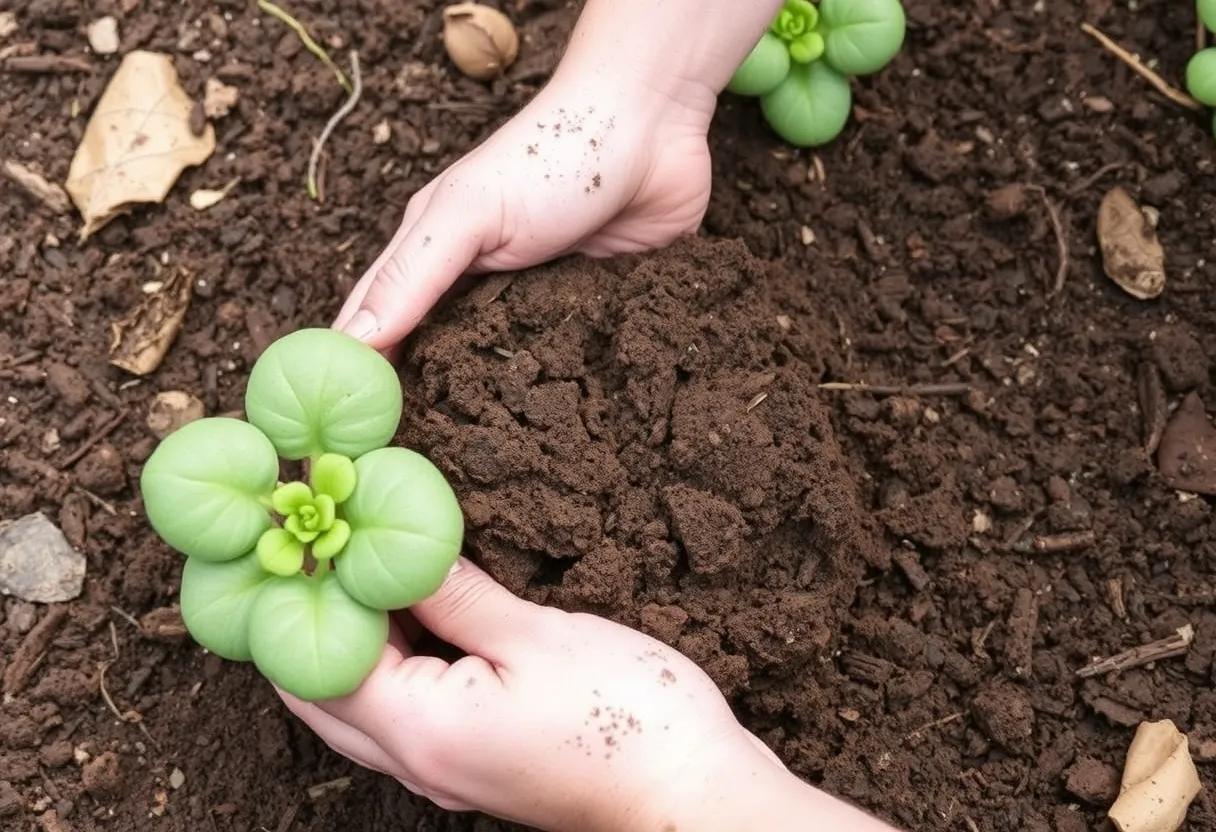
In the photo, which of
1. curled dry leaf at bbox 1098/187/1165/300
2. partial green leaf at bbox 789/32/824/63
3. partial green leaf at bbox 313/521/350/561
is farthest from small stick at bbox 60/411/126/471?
curled dry leaf at bbox 1098/187/1165/300

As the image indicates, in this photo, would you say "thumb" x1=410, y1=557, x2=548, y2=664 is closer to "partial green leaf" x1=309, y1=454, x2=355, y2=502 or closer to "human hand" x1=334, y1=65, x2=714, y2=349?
"partial green leaf" x1=309, y1=454, x2=355, y2=502

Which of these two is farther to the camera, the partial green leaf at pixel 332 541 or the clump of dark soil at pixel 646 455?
the clump of dark soil at pixel 646 455

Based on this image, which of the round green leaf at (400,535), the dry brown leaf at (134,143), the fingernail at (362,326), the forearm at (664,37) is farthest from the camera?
the dry brown leaf at (134,143)

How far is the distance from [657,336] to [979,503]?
30.8 inches

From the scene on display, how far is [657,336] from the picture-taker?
2.14 metres

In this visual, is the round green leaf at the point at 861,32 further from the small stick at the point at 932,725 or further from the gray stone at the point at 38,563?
the gray stone at the point at 38,563

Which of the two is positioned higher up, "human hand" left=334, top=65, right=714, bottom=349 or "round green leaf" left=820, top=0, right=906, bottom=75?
"round green leaf" left=820, top=0, right=906, bottom=75

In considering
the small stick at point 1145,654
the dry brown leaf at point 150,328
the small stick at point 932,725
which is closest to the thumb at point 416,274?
the dry brown leaf at point 150,328

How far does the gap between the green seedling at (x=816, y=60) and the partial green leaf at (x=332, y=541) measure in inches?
49.6

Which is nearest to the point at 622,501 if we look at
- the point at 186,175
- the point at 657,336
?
the point at 657,336

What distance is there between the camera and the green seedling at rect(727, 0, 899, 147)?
2469 mm

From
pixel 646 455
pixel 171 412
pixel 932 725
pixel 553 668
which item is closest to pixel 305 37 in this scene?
pixel 171 412

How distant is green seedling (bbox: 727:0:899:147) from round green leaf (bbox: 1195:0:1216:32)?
0.62m

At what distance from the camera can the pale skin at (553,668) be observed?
1.83 m
